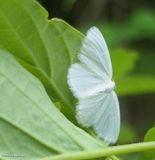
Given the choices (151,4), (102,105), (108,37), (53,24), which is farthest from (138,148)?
(151,4)

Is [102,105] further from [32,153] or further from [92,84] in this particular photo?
[32,153]

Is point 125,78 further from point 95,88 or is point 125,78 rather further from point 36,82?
point 36,82

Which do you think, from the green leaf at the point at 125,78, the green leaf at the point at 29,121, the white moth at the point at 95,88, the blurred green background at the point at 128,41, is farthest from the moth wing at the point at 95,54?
the green leaf at the point at 125,78

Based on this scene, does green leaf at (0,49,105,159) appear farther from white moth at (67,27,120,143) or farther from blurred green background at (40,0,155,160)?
blurred green background at (40,0,155,160)

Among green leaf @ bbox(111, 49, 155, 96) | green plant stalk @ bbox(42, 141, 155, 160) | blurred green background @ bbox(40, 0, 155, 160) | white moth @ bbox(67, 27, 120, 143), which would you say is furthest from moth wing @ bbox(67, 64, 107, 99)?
green leaf @ bbox(111, 49, 155, 96)

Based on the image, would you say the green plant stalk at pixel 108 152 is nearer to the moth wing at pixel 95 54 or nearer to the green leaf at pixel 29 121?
the green leaf at pixel 29 121

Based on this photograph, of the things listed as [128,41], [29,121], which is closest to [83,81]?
[29,121]
